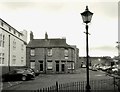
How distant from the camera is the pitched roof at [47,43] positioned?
58.0 metres

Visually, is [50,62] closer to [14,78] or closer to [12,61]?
[12,61]

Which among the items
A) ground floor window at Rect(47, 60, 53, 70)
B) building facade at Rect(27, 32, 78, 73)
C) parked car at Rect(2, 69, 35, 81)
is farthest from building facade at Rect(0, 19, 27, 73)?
ground floor window at Rect(47, 60, 53, 70)

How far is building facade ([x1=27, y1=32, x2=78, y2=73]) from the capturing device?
56250mm

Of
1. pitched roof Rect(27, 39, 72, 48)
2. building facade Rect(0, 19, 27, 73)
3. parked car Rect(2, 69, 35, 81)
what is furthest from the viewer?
pitched roof Rect(27, 39, 72, 48)

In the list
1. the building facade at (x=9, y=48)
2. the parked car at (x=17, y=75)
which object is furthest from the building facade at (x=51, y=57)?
the parked car at (x=17, y=75)

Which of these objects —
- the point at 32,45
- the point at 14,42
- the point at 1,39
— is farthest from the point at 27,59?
the point at 1,39

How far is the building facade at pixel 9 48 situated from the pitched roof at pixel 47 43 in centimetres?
865

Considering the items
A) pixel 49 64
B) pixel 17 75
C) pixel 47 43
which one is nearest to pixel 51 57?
→ pixel 49 64

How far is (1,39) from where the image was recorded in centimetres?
3403

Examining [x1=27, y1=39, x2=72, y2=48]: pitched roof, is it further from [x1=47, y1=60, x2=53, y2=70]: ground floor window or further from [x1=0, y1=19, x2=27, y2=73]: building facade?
[x1=0, y1=19, x2=27, y2=73]: building facade

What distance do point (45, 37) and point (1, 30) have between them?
2650 centimetres

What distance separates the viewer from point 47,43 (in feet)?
193

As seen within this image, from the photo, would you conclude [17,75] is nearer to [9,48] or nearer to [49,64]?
[9,48]

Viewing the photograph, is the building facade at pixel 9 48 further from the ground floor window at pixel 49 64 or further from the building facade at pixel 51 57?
the ground floor window at pixel 49 64
